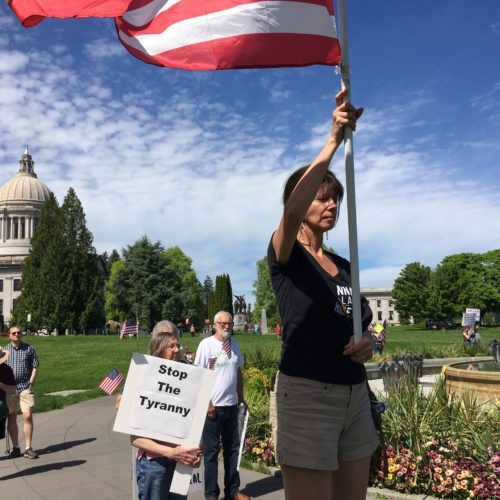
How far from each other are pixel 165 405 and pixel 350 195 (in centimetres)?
197

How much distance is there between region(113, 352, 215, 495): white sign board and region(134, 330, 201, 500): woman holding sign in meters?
0.06

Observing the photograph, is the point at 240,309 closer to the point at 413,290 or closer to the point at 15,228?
the point at 413,290

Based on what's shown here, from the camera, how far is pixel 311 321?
238cm

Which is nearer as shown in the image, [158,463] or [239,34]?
[239,34]

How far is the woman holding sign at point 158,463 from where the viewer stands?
3.58 meters

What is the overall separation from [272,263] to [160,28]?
5.79 feet

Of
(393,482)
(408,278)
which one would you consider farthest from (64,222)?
(393,482)

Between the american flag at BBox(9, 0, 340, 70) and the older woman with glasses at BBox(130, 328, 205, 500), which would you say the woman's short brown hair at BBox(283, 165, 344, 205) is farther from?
the older woman with glasses at BBox(130, 328, 205, 500)

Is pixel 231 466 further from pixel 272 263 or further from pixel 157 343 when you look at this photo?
pixel 272 263

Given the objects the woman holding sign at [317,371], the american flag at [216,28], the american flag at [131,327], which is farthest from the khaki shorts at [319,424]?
the american flag at [131,327]

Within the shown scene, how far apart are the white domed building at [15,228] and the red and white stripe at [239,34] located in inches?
4059

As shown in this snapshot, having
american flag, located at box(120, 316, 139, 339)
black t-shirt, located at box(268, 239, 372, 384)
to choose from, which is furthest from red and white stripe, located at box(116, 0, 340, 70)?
american flag, located at box(120, 316, 139, 339)

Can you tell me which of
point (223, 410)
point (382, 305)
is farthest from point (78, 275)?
point (382, 305)

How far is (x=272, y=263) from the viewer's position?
2.49m
